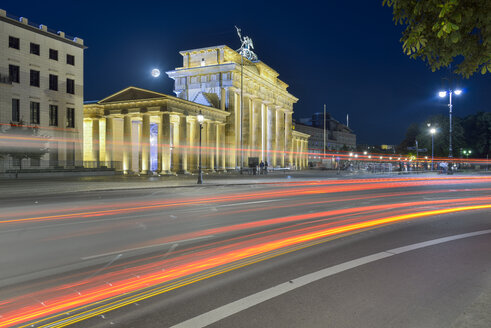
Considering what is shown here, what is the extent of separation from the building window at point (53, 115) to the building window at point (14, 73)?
15.0 feet

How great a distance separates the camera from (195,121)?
4784 centimetres

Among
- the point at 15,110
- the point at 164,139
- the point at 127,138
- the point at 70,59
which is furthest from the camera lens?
the point at 70,59

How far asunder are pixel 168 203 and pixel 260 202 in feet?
12.1

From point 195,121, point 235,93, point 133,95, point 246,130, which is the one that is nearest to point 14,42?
point 133,95

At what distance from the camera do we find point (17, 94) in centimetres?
3800

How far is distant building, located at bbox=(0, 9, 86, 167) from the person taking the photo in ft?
121

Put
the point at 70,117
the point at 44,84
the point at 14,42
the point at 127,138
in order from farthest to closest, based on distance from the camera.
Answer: the point at 70,117
the point at 127,138
the point at 44,84
the point at 14,42

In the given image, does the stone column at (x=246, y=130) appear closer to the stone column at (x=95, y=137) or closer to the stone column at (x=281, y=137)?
the stone column at (x=281, y=137)

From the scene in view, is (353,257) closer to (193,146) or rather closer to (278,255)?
(278,255)

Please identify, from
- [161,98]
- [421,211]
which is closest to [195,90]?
[161,98]

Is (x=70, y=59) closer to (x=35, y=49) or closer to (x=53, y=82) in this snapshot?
(x=53, y=82)

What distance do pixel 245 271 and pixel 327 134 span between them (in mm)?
155606

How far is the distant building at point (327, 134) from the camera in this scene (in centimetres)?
14238

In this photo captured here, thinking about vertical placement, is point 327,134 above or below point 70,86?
above
